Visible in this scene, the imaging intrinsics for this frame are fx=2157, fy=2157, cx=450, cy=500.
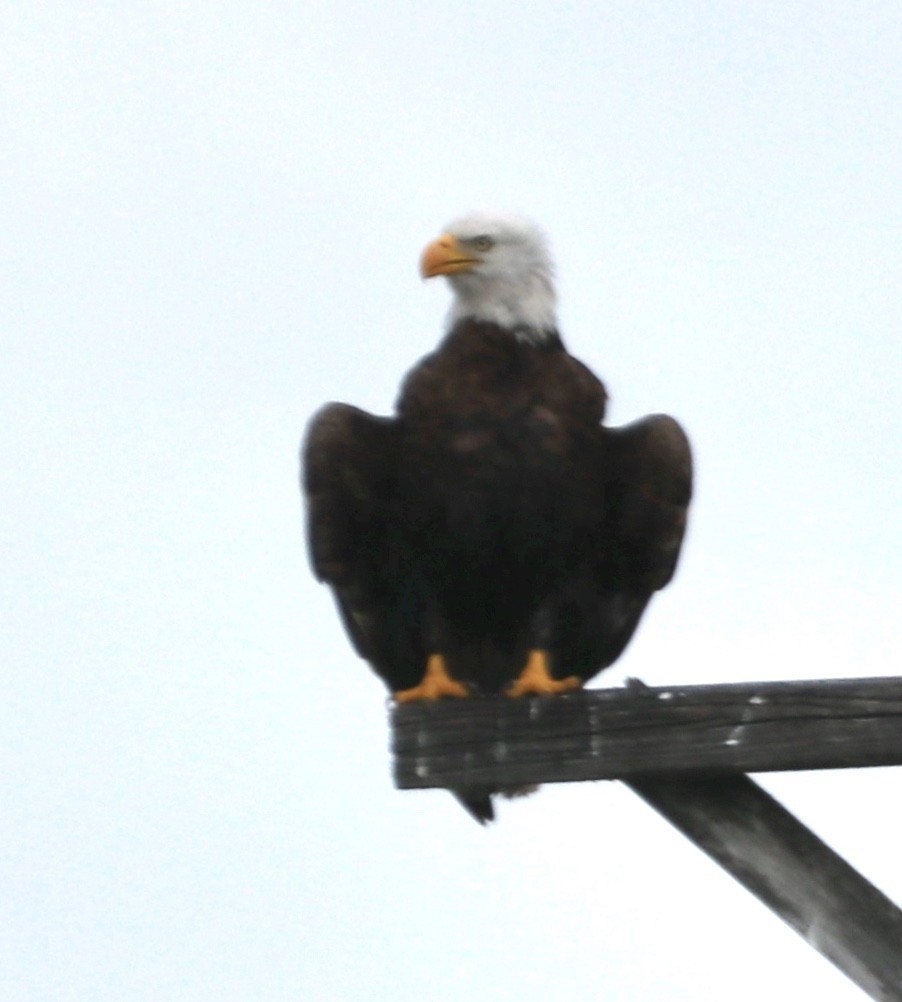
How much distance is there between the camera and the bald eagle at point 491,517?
18.2 ft

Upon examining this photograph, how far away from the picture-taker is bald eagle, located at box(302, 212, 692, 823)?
219 inches

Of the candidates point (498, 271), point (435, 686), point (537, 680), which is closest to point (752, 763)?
point (537, 680)

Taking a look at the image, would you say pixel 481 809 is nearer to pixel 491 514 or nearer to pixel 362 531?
pixel 491 514

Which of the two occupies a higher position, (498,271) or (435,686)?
(498,271)

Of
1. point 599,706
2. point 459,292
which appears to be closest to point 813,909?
point 599,706

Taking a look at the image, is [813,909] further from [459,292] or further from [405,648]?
[459,292]

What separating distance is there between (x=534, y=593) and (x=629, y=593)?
30 cm

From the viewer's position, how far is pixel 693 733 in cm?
336

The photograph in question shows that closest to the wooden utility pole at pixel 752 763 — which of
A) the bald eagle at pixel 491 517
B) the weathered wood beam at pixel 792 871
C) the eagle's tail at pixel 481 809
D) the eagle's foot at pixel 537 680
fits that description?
the weathered wood beam at pixel 792 871

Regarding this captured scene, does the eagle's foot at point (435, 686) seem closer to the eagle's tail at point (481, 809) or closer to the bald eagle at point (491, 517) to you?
the bald eagle at point (491, 517)

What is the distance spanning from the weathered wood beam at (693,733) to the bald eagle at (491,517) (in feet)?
6.29

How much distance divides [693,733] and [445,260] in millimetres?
2986

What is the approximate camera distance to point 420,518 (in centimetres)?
560

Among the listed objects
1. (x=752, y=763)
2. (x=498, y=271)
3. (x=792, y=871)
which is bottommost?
(x=792, y=871)
